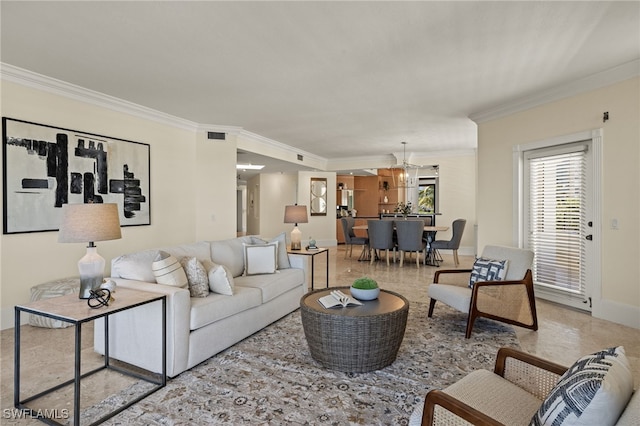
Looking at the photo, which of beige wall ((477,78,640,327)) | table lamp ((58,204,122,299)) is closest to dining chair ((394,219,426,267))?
beige wall ((477,78,640,327))

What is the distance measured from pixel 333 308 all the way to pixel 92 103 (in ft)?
12.8

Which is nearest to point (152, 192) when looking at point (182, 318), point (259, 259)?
point (259, 259)

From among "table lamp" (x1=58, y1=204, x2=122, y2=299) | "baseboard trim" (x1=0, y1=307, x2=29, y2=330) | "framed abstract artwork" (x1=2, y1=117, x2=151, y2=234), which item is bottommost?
"baseboard trim" (x1=0, y1=307, x2=29, y2=330)

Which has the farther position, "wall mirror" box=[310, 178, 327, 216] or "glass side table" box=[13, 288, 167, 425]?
"wall mirror" box=[310, 178, 327, 216]

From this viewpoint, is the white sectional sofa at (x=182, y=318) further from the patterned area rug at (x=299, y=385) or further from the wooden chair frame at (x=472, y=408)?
the wooden chair frame at (x=472, y=408)

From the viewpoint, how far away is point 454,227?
6953 mm

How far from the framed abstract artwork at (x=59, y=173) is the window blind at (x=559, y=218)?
17.9 feet

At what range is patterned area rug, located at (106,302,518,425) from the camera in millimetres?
1972

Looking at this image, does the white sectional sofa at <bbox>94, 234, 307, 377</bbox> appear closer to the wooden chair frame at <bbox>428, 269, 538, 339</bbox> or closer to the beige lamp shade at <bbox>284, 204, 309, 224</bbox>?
the beige lamp shade at <bbox>284, 204, 309, 224</bbox>

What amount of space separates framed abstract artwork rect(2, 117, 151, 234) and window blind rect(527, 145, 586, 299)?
546 centimetres

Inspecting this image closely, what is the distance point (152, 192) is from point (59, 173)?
1284 millimetres

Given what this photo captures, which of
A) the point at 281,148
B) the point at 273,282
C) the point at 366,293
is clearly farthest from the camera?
the point at 281,148

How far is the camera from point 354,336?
2.43 metres

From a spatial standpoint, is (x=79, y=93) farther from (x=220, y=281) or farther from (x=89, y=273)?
(x=220, y=281)
